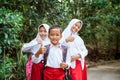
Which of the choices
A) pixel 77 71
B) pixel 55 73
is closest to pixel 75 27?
pixel 77 71

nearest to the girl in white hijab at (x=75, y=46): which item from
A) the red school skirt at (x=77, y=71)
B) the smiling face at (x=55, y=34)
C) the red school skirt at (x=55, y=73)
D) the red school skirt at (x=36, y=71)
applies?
the red school skirt at (x=77, y=71)

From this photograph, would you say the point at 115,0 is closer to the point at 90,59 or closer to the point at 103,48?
the point at 90,59

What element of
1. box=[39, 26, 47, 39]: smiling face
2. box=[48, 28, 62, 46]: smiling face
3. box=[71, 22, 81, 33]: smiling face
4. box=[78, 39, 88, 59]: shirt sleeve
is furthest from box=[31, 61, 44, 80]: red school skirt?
box=[48, 28, 62, 46]: smiling face

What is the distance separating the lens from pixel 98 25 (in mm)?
17281

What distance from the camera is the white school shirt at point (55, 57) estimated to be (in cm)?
505

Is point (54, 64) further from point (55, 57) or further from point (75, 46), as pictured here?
point (75, 46)

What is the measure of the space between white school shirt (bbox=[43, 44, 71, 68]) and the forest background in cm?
69

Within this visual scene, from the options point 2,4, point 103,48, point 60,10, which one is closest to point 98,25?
point 103,48

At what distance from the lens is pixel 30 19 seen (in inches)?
318

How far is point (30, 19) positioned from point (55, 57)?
3.14 metres

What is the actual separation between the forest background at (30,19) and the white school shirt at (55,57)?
27.3 inches

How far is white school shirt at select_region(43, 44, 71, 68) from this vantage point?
505 centimetres

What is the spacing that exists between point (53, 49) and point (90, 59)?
44.9ft

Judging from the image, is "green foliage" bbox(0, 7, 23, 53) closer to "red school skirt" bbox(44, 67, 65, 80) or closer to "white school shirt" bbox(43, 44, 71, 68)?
"white school shirt" bbox(43, 44, 71, 68)
